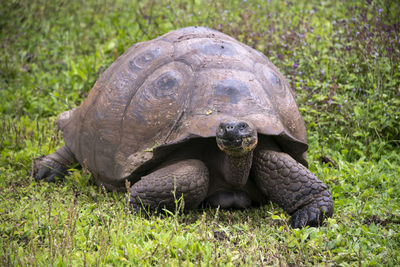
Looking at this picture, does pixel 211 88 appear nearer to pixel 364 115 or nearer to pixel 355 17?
pixel 364 115

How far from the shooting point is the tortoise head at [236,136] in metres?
2.80

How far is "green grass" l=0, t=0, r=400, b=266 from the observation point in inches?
104

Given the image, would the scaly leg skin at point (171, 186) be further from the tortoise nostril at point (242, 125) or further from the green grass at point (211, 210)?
the tortoise nostril at point (242, 125)

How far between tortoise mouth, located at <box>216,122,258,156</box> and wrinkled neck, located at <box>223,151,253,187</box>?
15 cm

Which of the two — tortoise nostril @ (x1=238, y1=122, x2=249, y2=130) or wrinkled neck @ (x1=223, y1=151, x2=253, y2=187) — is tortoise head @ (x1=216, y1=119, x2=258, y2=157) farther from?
wrinkled neck @ (x1=223, y1=151, x2=253, y2=187)

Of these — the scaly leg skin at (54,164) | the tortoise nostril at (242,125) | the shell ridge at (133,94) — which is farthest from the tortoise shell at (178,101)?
the scaly leg skin at (54,164)

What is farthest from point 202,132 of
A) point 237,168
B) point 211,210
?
point 211,210

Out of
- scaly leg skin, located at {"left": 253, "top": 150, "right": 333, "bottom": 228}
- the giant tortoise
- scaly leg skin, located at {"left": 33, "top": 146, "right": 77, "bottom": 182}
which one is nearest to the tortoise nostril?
the giant tortoise

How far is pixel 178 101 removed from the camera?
3281mm

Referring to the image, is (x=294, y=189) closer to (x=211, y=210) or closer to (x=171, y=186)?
(x=211, y=210)

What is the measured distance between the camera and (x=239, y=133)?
2.81m

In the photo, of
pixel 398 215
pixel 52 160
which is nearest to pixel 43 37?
pixel 52 160

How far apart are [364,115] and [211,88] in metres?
1.99

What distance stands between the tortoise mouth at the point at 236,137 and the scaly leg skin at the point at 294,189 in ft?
1.37
